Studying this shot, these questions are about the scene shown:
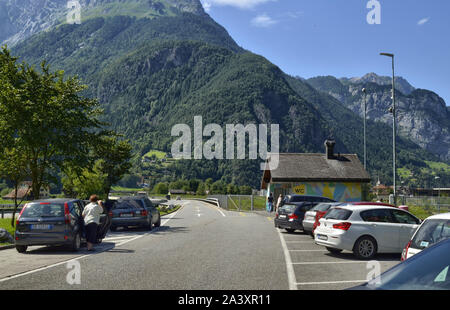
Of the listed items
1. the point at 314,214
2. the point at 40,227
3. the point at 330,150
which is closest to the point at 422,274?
the point at 40,227

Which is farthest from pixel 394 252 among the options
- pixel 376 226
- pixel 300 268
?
pixel 300 268

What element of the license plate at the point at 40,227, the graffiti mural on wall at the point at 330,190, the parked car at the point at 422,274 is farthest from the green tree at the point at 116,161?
the parked car at the point at 422,274

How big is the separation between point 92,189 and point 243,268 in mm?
35847

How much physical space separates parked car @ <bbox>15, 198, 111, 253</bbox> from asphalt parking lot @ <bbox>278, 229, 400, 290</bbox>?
20.8 ft

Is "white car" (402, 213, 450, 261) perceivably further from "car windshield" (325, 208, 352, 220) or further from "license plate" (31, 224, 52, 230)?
"license plate" (31, 224, 52, 230)

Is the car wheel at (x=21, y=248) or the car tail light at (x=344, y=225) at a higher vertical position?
the car tail light at (x=344, y=225)

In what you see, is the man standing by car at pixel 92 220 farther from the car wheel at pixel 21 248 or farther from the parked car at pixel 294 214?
the parked car at pixel 294 214

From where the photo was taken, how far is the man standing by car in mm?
A: 13727

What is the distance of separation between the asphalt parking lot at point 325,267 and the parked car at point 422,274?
3.90 metres

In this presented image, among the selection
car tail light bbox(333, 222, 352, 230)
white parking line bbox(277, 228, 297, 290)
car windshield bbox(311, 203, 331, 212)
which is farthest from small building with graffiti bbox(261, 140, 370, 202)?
car tail light bbox(333, 222, 352, 230)

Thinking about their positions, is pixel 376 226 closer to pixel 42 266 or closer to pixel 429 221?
pixel 429 221

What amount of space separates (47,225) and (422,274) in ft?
37.6

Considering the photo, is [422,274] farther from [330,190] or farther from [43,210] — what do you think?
[330,190]

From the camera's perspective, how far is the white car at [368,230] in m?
12.5
